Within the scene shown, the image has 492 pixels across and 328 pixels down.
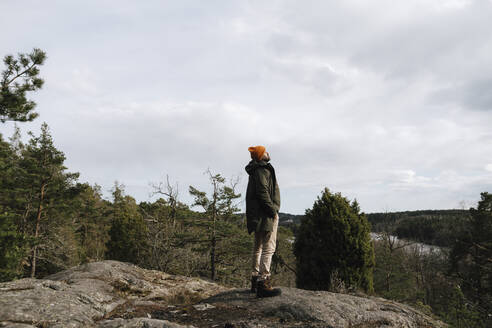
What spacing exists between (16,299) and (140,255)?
14927 millimetres

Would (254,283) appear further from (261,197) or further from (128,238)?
(128,238)

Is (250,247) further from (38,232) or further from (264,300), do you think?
(264,300)

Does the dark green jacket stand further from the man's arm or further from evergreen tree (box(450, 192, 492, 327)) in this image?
evergreen tree (box(450, 192, 492, 327))

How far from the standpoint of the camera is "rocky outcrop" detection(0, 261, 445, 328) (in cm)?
365

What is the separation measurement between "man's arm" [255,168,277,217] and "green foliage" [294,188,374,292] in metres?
→ 3.99

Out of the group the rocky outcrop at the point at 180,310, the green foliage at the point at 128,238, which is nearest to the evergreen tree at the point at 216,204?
the green foliage at the point at 128,238

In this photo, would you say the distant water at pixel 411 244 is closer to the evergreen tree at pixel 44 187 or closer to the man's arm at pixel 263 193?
the man's arm at pixel 263 193

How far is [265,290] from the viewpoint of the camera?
482cm

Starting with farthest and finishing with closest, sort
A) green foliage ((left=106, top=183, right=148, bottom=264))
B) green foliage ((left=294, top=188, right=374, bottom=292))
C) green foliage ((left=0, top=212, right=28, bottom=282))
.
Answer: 1. green foliage ((left=106, top=183, right=148, bottom=264))
2. green foliage ((left=0, top=212, right=28, bottom=282))
3. green foliage ((left=294, top=188, right=374, bottom=292))

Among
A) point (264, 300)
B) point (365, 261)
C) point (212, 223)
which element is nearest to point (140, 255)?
point (212, 223)

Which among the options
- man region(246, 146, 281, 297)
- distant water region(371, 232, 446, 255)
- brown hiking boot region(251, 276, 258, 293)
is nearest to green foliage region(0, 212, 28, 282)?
brown hiking boot region(251, 276, 258, 293)

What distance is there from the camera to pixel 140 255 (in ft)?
59.1

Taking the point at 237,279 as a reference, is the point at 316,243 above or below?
above

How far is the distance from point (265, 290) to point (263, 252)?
0.60 metres
